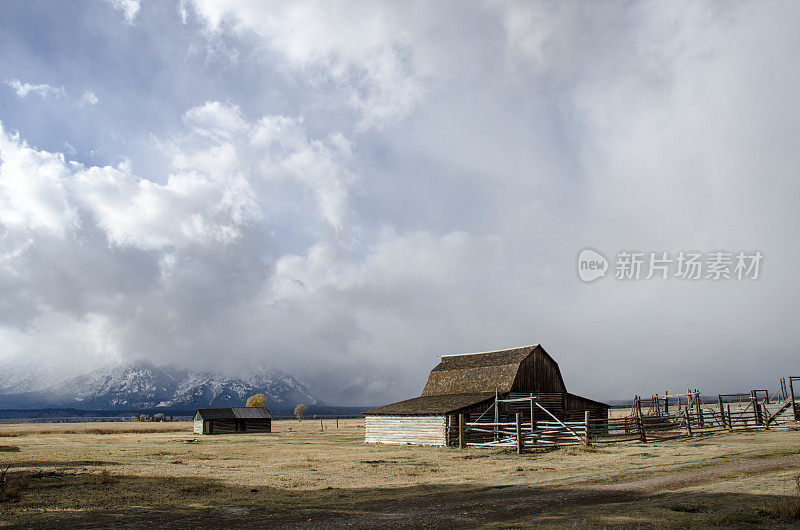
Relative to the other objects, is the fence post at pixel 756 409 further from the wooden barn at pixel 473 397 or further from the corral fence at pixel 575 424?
the wooden barn at pixel 473 397

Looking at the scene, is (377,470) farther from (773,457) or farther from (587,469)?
(773,457)

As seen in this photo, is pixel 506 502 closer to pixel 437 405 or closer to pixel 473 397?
pixel 437 405

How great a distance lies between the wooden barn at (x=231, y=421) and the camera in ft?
230

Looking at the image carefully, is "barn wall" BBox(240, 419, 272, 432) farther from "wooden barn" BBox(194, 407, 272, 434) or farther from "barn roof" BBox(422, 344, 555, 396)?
"barn roof" BBox(422, 344, 555, 396)

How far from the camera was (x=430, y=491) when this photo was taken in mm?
17656

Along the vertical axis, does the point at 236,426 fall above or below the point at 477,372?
below

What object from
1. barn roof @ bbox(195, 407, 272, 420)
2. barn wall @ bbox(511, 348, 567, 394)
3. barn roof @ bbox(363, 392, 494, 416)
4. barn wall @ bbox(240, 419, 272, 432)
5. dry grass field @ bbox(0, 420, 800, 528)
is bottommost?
barn wall @ bbox(240, 419, 272, 432)

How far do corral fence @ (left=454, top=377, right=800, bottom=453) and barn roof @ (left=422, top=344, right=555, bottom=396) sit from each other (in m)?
2.61

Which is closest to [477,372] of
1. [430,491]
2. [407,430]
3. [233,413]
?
[407,430]

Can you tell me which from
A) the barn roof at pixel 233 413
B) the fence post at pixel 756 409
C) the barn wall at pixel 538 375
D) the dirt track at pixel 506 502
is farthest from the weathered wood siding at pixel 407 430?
the barn roof at pixel 233 413

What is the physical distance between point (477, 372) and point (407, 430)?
10260mm

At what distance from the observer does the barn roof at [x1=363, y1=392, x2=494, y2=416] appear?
132ft

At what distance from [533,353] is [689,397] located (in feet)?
52.0

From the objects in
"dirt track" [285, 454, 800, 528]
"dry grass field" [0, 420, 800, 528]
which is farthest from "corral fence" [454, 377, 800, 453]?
"dirt track" [285, 454, 800, 528]
